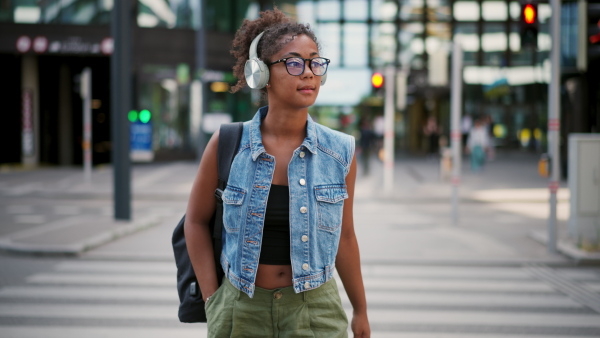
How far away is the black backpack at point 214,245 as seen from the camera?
101 inches

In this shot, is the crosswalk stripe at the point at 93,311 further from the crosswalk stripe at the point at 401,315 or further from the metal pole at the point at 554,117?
the metal pole at the point at 554,117

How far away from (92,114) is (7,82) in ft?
14.1

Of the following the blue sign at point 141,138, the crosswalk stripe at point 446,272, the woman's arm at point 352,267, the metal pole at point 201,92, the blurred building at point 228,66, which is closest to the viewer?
the woman's arm at point 352,267

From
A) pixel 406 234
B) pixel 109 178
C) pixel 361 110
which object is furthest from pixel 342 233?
pixel 361 110

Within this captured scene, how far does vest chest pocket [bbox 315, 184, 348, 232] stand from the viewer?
2.51 meters

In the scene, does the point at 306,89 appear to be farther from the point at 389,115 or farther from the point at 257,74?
the point at 389,115

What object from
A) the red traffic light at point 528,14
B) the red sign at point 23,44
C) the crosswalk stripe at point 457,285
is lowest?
the crosswalk stripe at point 457,285

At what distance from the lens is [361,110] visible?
149 ft

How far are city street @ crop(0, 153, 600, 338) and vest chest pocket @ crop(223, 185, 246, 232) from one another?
3249 millimetres

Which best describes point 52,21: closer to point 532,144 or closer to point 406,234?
point 406,234

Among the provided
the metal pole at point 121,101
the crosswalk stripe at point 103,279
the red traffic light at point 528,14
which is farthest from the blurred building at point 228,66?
the crosswalk stripe at point 103,279

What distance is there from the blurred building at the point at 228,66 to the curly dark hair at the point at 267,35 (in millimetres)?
12106

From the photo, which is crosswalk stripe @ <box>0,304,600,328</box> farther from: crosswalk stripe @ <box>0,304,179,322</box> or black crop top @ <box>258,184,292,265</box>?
black crop top @ <box>258,184,292,265</box>

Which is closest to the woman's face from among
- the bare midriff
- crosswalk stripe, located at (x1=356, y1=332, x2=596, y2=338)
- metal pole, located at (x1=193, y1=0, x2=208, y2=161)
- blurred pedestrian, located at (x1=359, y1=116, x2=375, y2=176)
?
the bare midriff
